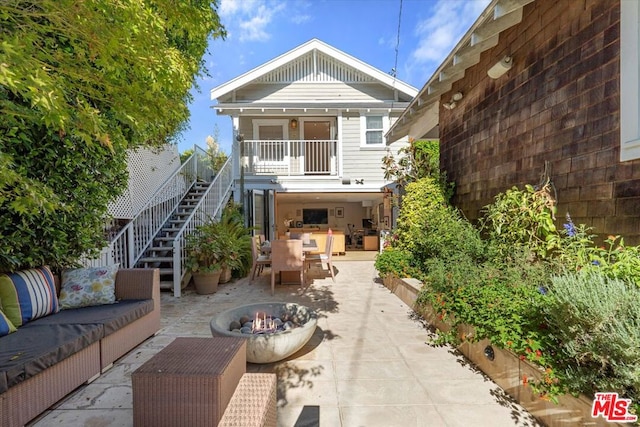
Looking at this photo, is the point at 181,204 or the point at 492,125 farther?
the point at 181,204

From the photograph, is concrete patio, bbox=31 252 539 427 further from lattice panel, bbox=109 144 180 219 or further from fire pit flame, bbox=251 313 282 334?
lattice panel, bbox=109 144 180 219

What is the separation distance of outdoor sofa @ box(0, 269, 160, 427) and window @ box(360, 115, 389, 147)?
291 inches

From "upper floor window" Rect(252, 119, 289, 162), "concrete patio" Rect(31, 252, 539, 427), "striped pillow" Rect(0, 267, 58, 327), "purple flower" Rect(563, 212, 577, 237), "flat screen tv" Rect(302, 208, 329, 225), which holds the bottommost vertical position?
"concrete patio" Rect(31, 252, 539, 427)

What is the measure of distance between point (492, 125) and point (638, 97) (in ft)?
6.14

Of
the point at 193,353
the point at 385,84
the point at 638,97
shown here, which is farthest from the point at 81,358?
the point at 385,84

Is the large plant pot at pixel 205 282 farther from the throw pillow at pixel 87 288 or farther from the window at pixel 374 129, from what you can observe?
the window at pixel 374 129

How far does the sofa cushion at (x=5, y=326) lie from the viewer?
2.25 meters

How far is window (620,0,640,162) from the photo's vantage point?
2.17 m

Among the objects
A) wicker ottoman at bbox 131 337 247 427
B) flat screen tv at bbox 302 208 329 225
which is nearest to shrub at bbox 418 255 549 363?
wicker ottoman at bbox 131 337 247 427

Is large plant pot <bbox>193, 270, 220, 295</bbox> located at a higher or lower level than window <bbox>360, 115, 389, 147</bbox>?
lower

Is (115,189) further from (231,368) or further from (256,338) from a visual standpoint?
(231,368)

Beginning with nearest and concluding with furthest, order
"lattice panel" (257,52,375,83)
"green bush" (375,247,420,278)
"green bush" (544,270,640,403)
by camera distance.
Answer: "green bush" (544,270,640,403) → "green bush" (375,247,420,278) → "lattice panel" (257,52,375,83)

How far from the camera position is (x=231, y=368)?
68.4 inches

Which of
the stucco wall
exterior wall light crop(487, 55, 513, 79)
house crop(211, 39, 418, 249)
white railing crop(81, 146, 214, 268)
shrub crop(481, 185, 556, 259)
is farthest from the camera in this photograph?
house crop(211, 39, 418, 249)
